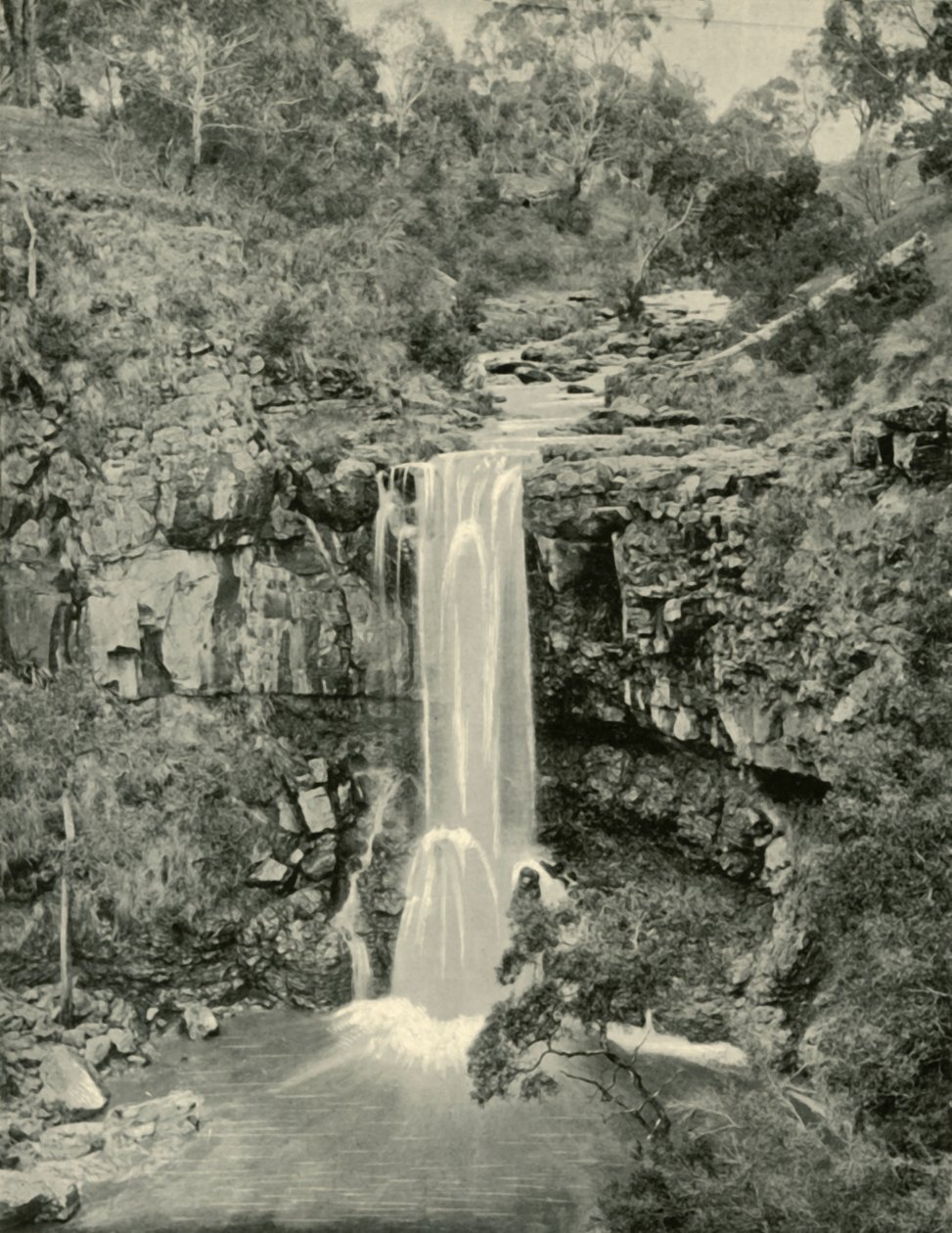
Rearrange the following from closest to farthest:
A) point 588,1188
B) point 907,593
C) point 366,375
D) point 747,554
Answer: point 588,1188
point 907,593
point 747,554
point 366,375

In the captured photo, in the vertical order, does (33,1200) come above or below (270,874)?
below

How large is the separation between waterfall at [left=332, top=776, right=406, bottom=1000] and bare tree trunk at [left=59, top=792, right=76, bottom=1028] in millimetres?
3780

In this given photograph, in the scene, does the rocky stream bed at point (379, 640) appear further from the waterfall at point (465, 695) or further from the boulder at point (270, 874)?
the waterfall at point (465, 695)

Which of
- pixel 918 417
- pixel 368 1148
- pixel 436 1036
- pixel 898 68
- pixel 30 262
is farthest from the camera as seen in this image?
pixel 30 262

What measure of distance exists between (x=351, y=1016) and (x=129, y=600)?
6.77 metres

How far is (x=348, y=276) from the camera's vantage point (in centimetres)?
2403

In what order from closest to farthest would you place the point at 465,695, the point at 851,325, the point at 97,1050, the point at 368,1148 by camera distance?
1. the point at 368,1148
2. the point at 97,1050
3. the point at 851,325
4. the point at 465,695

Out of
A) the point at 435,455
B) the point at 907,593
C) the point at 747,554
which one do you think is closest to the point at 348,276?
the point at 435,455

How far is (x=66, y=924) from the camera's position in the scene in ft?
68.0

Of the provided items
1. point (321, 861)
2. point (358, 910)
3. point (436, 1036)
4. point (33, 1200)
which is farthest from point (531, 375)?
point (33, 1200)

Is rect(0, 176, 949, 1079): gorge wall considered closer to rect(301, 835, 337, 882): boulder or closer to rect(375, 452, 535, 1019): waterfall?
rect(301, 835, 337, 882): boulder

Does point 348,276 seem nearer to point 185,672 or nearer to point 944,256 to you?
point 185,672

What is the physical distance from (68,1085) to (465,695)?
735 centimetres

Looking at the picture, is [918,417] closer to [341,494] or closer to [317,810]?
[341,494]
